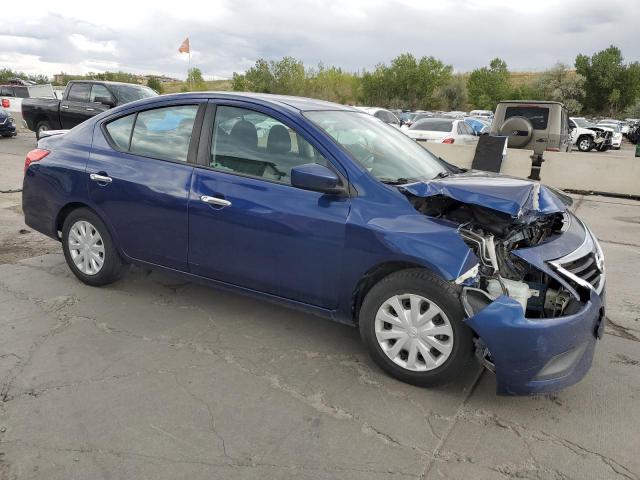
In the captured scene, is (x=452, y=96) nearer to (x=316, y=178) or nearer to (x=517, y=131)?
(x=517, y=131)

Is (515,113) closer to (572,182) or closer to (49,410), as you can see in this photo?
(572,182)

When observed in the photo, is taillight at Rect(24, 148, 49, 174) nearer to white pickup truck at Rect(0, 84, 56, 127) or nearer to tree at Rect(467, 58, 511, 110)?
white pickup truck at Rect(0, 84, 56, 127)

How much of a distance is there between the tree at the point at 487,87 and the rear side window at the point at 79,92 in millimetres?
66466

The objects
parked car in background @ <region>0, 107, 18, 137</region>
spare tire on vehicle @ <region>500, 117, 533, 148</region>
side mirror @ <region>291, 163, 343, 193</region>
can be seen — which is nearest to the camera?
side mirror @ <region>291, 163, 343, 193</region>

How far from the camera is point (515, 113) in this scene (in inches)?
523

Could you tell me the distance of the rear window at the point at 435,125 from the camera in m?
14.7

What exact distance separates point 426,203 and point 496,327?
85 cm

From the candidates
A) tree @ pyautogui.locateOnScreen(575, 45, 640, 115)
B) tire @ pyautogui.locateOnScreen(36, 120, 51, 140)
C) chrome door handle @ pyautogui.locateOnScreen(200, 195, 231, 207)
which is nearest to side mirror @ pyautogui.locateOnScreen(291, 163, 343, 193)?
chrome door handle @ pyautogui.locateOnScreen(200, 195, 231, 207)

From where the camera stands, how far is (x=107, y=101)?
1285 centimetres

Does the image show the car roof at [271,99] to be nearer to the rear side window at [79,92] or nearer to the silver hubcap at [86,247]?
the silver hubcap at [86,247]

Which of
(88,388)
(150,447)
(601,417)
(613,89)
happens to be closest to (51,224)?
(88,388)

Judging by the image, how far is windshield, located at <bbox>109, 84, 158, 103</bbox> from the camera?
42.5ft

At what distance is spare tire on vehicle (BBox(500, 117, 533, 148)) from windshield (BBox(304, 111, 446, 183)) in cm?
945

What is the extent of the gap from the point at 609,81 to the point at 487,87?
51.0 feet
